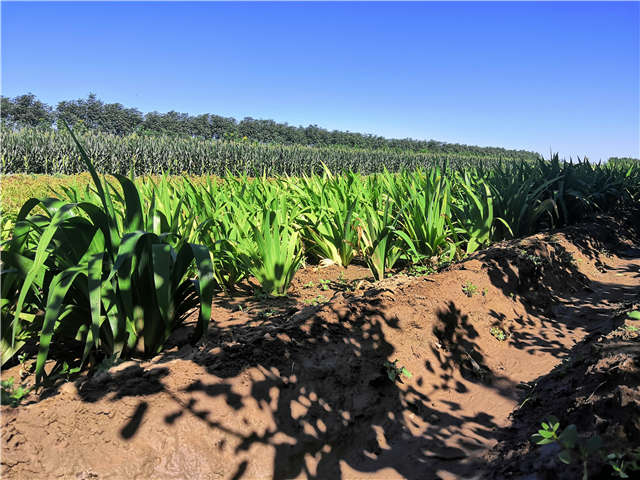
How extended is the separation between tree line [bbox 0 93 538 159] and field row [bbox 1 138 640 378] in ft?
123

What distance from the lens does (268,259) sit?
3.09 meters

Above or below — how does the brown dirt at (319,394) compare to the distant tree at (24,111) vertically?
Result: below

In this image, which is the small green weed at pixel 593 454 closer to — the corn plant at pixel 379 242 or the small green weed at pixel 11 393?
the small green weed at pixel 11 393

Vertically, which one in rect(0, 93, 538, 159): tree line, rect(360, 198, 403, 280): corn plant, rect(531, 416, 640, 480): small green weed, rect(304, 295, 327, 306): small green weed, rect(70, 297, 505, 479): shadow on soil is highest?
rect(0, 93, 538, 159): tree line

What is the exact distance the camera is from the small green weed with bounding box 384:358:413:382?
2354 mm

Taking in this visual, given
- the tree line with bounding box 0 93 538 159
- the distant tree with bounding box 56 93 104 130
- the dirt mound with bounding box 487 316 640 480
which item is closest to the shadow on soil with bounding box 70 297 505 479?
the dirt mound with bounding box 487 316 640 480

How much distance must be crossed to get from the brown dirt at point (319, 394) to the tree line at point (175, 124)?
3980 cm

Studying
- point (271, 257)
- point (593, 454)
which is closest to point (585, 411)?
point (593, 454)

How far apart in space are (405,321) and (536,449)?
1129 millimetres

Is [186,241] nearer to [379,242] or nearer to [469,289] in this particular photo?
[379,242]

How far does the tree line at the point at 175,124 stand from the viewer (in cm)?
4359

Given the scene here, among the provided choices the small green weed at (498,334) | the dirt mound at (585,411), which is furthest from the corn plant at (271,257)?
the dirt mound at (585,411)

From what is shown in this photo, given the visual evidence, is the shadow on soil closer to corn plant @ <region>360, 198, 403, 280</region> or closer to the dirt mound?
the dirt mound

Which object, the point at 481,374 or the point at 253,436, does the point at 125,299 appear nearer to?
the point at 253,436
